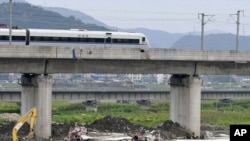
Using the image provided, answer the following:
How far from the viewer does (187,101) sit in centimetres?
5700

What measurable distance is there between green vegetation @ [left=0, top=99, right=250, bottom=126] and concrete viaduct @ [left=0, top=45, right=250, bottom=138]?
16.6m

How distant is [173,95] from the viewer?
5906 cm

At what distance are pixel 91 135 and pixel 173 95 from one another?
11.4 metres

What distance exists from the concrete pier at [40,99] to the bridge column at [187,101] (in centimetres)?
1266

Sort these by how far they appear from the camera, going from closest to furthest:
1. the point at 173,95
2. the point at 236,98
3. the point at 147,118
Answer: the point at 173,95 → the point at 147,118 → the point at 236,98

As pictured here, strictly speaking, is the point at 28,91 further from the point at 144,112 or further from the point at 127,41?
the point at 144,112

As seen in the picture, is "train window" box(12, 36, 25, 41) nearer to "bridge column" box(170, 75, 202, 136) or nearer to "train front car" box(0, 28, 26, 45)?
"train front car" box(0, 28, 26, 45)

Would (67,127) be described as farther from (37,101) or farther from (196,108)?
(196,108)

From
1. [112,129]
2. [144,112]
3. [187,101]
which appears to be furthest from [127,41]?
[144,112]

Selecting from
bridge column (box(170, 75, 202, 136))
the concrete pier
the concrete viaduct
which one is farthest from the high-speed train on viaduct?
the concrete pier

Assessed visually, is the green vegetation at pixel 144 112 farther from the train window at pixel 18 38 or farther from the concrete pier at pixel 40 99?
the concrete pier at pixel 40 99

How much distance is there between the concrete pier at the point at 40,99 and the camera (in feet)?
165

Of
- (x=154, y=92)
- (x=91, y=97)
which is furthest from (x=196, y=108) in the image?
(x=154, y=92)

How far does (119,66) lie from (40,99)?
25.8 ft
